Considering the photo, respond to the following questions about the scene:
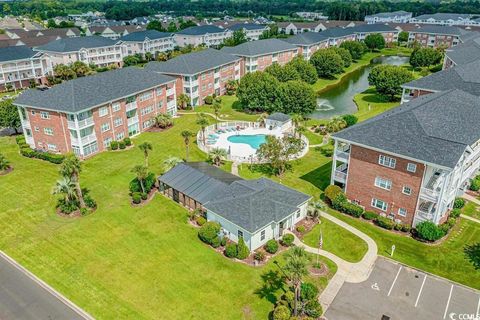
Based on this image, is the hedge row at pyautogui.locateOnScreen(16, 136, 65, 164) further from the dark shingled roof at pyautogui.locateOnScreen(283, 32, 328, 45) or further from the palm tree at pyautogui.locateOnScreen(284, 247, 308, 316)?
the dark shingled roof at pyautogui.locateOnScreen(283, 32, 328, 45)

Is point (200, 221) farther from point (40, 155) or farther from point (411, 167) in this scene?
point (40, 155)

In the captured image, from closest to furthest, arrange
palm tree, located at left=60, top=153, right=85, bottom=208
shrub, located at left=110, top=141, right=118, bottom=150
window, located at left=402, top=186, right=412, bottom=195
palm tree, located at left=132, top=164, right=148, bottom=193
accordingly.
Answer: window, located at left=402, top=186, right=412, bottom=195, palm tree, located at left=60, top=153, right=85, bottom=208, palm tree, located at left=132, top=164, right=148, bottom=193, shrub, located at left=110, top=141, right=118, bottom=150

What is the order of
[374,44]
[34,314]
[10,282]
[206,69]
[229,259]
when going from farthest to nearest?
[374,44]
[206,69]
[229,259]
[10,282]
[34,314]

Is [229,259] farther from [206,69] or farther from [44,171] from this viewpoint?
[206,69]

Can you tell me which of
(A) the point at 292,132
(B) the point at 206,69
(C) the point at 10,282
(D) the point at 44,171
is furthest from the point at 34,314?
(B) the point at 206,69

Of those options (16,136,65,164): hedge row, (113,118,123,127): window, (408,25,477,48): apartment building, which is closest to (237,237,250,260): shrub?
(16,136,65,164): hedge row

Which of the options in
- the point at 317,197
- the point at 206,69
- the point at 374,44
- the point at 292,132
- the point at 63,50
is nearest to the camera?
the point at 317,197

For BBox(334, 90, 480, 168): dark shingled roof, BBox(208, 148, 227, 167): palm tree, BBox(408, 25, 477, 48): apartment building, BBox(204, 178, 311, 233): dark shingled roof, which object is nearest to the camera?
BBox(204, 178, 311, 233): dark shingled roof

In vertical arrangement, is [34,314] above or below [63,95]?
below
